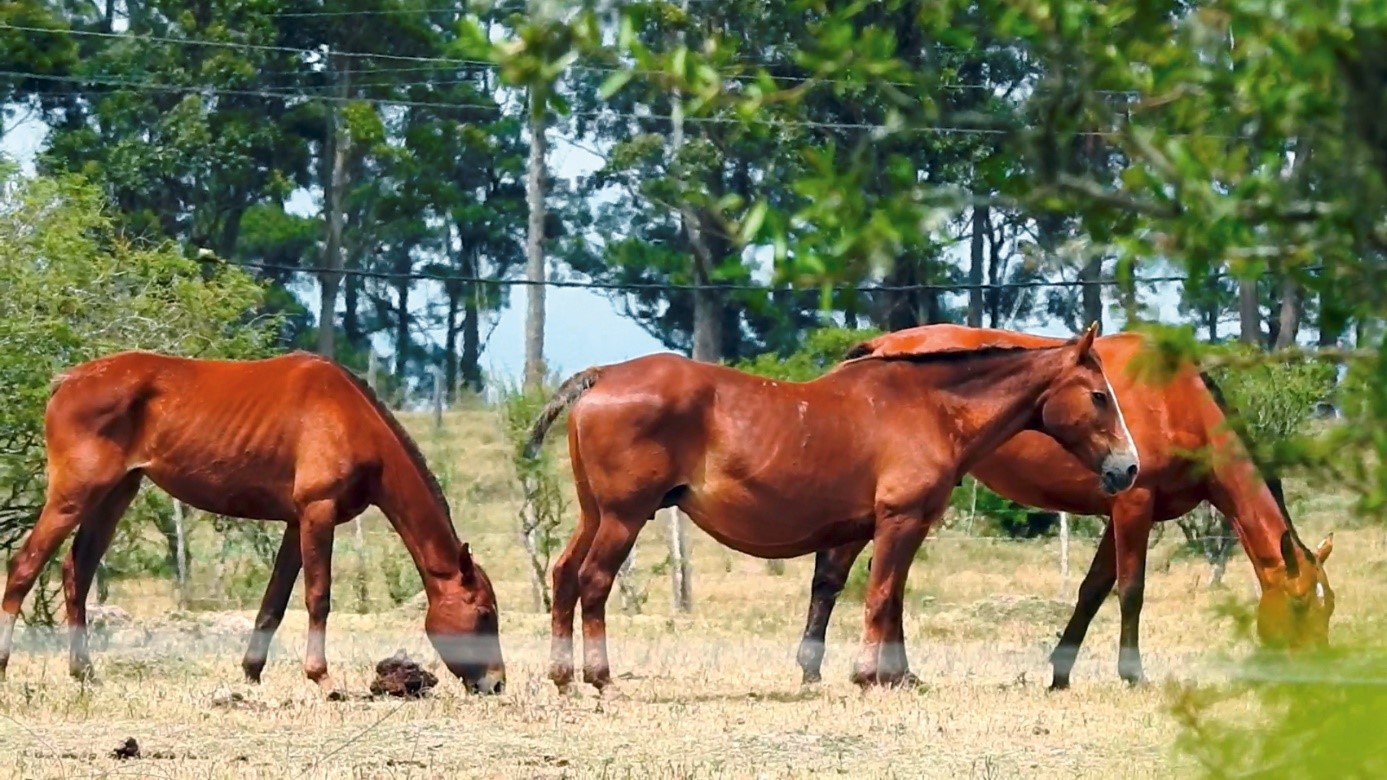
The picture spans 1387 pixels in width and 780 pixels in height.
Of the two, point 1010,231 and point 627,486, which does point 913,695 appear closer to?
point 627,486

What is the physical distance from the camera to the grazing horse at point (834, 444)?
1194 cm

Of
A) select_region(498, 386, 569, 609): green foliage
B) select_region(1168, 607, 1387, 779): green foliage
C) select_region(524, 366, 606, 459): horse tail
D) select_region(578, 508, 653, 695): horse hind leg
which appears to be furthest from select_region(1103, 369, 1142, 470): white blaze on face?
select_region(498, 386, 569, 609): green foliage

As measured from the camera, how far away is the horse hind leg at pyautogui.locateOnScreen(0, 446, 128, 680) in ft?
41.5

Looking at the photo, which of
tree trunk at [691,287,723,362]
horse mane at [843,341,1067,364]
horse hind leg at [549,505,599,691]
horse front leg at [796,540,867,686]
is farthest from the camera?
tree trunk at [691,287,723,362]

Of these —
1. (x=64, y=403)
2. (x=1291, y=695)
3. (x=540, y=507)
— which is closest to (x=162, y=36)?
(x=540, y=507)

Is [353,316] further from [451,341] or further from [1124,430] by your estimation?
[1124,430]

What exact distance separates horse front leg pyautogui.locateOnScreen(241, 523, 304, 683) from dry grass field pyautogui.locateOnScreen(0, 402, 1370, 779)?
20 centimetres

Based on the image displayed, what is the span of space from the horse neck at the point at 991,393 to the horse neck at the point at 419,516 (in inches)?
112

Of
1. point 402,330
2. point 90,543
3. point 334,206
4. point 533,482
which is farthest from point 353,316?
point 90,543

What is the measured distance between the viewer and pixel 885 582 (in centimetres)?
1214

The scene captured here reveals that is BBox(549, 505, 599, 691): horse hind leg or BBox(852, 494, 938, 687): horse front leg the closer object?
BBox(549, 505, 599, 691): horse hind leg

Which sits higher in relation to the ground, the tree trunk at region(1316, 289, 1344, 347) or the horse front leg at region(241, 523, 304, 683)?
the tree trunk at region(1316, 289, 1344, 347)

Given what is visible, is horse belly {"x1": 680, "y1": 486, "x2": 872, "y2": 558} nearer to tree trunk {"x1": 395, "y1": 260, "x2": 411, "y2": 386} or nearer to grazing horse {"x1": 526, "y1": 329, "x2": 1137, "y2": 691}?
grazing horse {"x1": 526, "y1": 329, "x2": 1137, "y2": 691}

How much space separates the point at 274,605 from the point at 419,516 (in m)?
1.13
